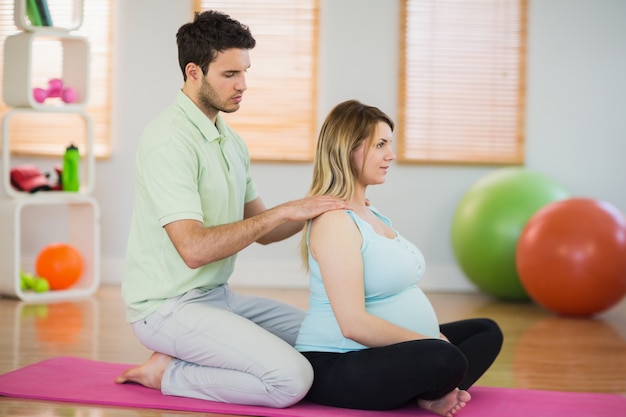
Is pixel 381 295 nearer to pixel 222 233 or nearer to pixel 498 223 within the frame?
pixel 222 233

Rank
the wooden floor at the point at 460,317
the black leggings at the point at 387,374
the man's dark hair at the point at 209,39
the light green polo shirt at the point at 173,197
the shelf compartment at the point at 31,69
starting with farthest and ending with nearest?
the shelf compartment at the point at 31,69, the wooden floor at the point at 460,317, the man's dark hair at the point at 209,39, the light green polo shirt at the point at 173,197, the black leggings at the point at 387,374

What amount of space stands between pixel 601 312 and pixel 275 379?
2.54 m

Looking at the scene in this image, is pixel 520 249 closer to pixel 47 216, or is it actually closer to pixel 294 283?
pixel 294 283

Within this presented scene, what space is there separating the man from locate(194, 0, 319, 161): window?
2590 millimetres

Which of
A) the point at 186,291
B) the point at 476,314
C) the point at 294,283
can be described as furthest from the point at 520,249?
the point at 186,291

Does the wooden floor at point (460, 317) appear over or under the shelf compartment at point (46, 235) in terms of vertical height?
under

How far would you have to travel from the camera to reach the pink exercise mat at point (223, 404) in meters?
2.47

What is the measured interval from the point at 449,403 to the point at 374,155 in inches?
27.5

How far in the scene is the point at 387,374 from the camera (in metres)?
2.31

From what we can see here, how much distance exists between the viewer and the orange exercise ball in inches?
168

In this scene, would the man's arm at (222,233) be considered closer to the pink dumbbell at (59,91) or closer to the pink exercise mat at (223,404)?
the pink exercise mat at (223,404)

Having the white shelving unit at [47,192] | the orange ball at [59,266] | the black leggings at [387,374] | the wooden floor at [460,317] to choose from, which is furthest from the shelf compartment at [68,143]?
the black leggings at [387,374]

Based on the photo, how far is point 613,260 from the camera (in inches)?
168

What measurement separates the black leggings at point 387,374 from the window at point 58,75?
3313 millimetres
